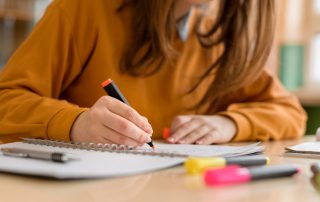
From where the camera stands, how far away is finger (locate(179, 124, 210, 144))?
868 millimetres

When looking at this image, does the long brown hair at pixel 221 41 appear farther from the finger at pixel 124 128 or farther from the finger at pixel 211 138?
the finger at pixel 124 128

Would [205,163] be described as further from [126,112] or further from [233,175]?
[126,112]

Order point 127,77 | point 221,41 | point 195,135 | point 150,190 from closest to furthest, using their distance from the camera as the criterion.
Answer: point 150,190
point 195,135
point 127,77
point 221,41

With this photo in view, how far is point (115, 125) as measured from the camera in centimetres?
67

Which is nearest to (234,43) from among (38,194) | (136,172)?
(136,172)

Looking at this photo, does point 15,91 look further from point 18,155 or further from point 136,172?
point 136,172

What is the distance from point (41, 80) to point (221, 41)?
1.49ft

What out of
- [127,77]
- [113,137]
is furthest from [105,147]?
[127,77]

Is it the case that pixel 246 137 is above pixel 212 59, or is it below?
below

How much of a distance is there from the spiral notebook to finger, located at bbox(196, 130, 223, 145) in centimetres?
19

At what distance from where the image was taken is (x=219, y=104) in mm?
1235

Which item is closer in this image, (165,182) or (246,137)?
(165,182)

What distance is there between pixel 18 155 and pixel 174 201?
231mm

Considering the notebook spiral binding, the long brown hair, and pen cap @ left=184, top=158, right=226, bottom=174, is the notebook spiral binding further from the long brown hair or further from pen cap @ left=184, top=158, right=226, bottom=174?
the long brown hair
